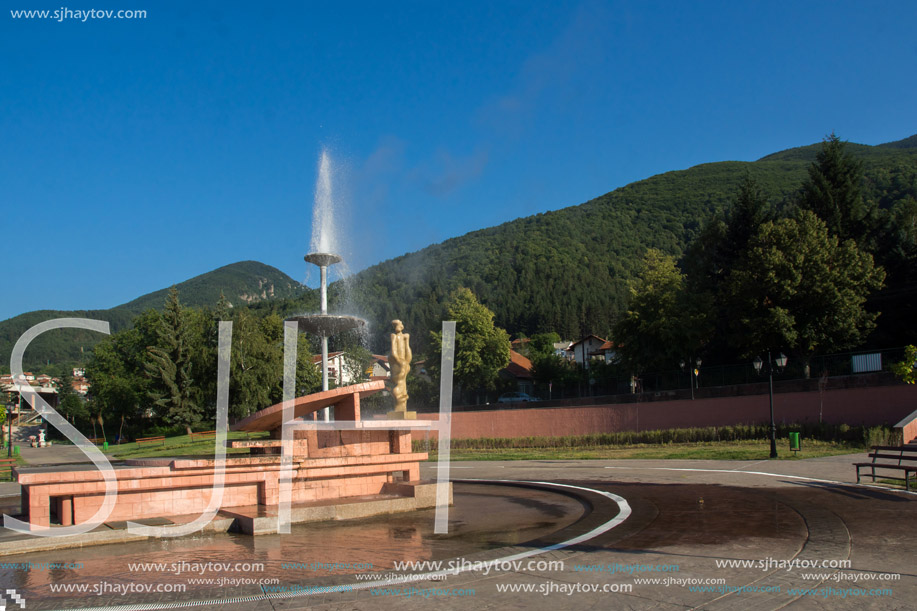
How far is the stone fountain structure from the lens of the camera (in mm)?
9555

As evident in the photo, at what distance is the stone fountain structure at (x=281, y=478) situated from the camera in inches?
376

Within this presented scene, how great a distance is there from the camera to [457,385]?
63156mm

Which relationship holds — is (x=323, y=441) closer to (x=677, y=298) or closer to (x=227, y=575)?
(x=227, y=575)

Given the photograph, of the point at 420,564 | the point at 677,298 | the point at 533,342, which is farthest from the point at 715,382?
the point at 533,342

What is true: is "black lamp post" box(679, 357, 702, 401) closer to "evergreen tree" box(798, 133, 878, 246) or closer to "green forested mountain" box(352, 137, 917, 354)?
"evergreen tree" box(798, 133, 878, 246)

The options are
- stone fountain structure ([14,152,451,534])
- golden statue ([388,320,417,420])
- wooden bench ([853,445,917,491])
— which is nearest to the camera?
stone fountain structure ([14,152,451,534])

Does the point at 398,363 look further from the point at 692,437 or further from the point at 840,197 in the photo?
the point at 840,197

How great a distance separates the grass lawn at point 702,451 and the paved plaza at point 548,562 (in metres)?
11.5

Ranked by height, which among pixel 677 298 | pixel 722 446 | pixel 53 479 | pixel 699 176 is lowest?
pixel 722 446

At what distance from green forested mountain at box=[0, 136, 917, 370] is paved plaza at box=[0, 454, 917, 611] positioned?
55251mm

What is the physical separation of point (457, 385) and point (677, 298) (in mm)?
25058

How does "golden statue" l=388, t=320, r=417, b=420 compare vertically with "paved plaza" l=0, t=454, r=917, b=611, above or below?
above

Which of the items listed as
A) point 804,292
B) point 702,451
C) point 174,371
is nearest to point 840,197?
point 804,292

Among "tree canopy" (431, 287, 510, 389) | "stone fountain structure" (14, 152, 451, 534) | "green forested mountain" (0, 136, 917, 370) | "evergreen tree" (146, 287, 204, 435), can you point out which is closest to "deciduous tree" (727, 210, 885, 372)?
"tree canopy" (431, 287, 510, 389)
